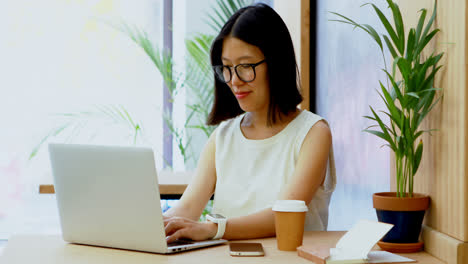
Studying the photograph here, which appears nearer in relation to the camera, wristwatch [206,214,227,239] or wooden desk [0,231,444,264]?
wooden desk [0,231,444,264]

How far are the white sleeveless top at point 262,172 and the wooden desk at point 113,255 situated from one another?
457 millimetres

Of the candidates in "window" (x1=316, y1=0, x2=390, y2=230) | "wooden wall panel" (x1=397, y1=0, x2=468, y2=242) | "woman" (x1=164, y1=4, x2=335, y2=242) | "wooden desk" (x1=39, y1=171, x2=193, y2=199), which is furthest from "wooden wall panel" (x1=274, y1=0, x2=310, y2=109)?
"wooden wall panel" (x1=397, y1=0, x2=468, y2=242)

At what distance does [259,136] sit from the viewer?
6.45 feet

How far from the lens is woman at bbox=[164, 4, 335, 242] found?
5.84 feet

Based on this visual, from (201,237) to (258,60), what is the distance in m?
0.66

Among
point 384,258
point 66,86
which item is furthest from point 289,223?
point 66,86

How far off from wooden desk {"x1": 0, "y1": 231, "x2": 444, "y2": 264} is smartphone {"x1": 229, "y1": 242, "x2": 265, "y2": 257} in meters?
0.02

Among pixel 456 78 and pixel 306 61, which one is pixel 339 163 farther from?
pixel 456 78

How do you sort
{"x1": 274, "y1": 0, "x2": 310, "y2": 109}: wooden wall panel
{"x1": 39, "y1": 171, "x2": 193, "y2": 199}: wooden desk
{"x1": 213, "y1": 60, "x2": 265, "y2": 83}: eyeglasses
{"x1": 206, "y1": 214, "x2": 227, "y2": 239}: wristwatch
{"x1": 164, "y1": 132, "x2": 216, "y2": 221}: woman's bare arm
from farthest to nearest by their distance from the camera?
{"x1": 274, "y1": 0, "x2": 310, "y2": 109}: wooden wall panel, {"x1": 39, "y1": 171, "x2": 193, "y2": 199}: wooden desk, {"x1": 164, "y1": 132, "x2": 216, "y2": 221}: woman's bare arm, {"x1": 213, "y1": 60, "x2": 265, "y2": 83}: eyeglasses, {"x1": 206, "y1": 214, "x2": 227, "y2": 239}: wristwatch

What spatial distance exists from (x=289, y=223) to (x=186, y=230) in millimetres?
247

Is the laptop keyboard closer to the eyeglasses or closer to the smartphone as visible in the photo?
the smartphone

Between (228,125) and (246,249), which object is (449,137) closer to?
(246,249)

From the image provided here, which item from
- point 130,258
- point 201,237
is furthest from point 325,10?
point 130,258

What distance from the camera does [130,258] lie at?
1.23 m
